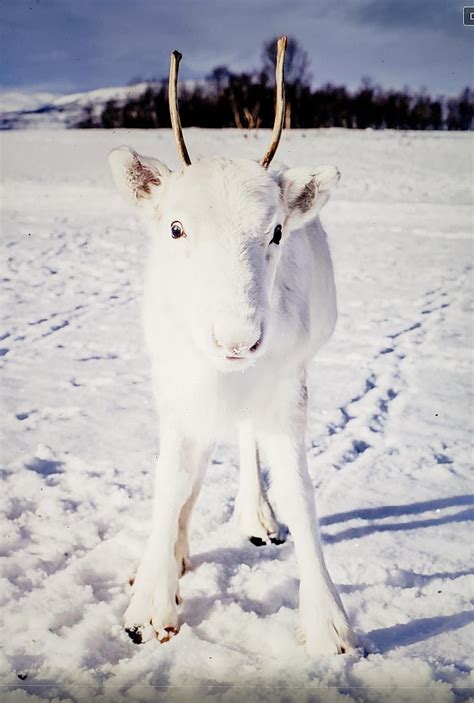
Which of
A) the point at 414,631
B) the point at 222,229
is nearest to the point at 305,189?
the point at 222,229

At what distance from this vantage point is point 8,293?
6.66m

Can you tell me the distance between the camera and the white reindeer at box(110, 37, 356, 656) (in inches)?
72.1

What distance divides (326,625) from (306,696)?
31 cm

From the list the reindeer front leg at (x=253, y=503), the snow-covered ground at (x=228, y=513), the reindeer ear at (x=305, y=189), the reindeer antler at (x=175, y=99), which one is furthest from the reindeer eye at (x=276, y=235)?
the snow-covered ground at (x=228, y=513)

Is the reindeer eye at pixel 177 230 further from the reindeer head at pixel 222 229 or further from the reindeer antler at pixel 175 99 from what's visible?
the reindeer antler at pixel 175 99

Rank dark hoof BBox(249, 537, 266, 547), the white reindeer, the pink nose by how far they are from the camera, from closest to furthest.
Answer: the pink nose → the white reindeer → dark hoof BBox(249, 537, 266, 547)

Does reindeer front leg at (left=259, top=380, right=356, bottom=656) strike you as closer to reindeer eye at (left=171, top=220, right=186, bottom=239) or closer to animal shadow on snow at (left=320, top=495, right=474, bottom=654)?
animal shadow on snow at (left=320, top=495, right=474, bottom=654)

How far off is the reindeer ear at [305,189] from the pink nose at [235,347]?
2.30 feet

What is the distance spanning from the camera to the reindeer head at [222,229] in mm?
1688

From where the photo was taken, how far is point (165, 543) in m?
2.28

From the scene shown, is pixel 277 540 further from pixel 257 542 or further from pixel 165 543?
pixel 165 543

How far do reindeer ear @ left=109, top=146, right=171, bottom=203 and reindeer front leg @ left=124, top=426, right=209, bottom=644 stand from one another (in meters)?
0.88

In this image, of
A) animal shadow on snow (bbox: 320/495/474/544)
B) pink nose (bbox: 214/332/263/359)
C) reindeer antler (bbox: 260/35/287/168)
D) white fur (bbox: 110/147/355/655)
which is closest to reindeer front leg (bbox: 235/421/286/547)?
animal shadow on snow (bbox: 320/495/474/544)

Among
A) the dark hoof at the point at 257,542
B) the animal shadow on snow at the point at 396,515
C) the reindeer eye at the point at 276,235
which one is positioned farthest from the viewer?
the animal shadow on snow at the point at 396,515
